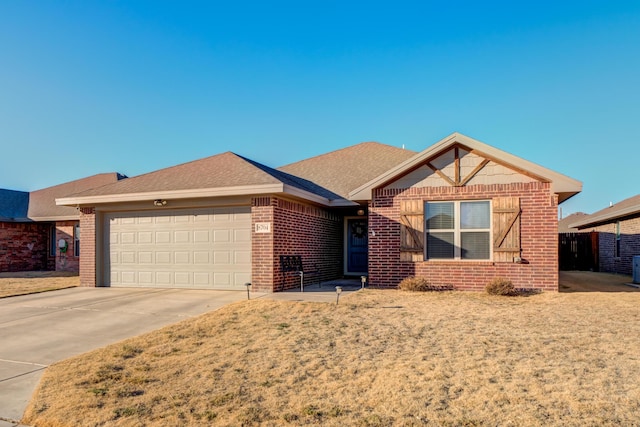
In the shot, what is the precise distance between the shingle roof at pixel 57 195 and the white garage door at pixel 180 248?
337 inches

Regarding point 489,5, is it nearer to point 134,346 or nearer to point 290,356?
point 290,356

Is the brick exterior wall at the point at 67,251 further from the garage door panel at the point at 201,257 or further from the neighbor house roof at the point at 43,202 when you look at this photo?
the garage door panel at the point at 201,257

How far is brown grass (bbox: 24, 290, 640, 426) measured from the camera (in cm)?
378

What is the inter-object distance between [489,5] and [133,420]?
14631mm

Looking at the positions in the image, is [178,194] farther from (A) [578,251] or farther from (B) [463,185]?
(A) [578,251]

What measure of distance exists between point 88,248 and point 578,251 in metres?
23.6

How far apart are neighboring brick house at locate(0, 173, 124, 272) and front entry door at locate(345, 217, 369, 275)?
12.9 metres

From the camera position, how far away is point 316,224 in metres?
14.1

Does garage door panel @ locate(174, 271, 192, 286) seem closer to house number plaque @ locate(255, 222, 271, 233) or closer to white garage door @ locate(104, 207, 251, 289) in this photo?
white garage door @ locate(104, 207, 251, 289)

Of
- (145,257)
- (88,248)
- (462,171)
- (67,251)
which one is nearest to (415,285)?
(462,171)

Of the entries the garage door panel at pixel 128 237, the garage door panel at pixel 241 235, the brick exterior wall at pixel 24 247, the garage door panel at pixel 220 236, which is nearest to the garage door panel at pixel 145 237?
the garage door panel at pixel 128 237

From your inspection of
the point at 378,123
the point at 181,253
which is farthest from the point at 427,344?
the point at 378,123

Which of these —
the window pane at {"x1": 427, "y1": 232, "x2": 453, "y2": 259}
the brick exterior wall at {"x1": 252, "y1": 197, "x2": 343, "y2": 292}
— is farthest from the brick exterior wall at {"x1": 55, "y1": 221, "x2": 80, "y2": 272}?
the window pane at {"x1": 427, "y1": 232, "x2": 453, "y2": 259}

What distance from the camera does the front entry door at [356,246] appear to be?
15.9 m
